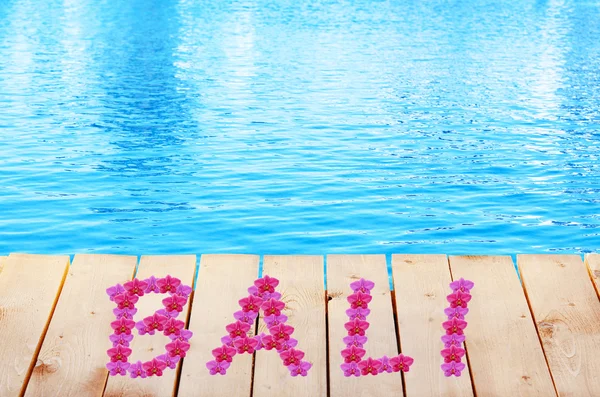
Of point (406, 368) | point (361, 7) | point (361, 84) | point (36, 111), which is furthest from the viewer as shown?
point (361, 7)

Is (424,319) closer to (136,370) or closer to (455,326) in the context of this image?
(455,326)

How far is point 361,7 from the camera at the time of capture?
2370 centimetres

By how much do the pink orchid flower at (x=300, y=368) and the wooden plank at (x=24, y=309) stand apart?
0.89 m

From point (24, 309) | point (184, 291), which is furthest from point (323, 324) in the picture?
point (24, 309)

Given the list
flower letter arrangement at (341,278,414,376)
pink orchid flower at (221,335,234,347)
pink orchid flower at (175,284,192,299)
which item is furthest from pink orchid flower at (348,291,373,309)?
pink orchid flower at (175,284,192,299)

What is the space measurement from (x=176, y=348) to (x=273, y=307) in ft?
1.35

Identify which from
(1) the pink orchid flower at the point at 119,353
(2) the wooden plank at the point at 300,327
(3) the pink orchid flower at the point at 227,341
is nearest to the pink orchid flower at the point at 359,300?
(2) the wooden plank at the point at 300,327

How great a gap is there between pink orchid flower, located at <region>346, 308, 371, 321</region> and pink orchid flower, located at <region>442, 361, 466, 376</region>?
1.26ft

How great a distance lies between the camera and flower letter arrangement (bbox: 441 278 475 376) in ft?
9.16

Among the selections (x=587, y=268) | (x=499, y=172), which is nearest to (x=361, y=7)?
(x=499, y=172)

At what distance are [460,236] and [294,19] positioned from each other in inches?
606

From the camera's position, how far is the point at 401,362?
9.12ft

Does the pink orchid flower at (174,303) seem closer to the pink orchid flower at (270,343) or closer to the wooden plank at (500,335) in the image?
the pink orchid flower at (270,343)

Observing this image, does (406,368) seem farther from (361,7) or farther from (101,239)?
(361,7)
